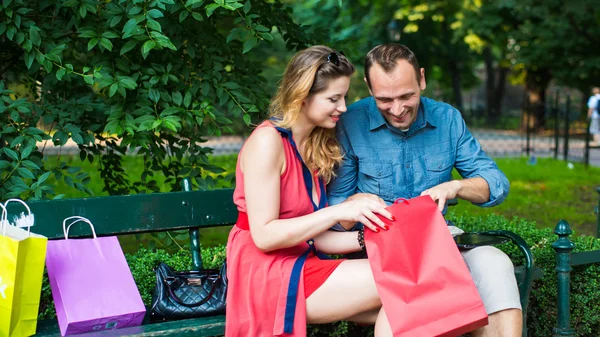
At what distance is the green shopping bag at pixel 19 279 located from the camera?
8.81 ft

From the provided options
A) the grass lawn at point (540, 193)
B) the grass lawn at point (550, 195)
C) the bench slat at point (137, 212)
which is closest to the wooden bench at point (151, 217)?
the bench slat at point (137, 212)

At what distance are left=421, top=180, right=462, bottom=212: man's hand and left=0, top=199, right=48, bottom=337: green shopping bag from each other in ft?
5.09

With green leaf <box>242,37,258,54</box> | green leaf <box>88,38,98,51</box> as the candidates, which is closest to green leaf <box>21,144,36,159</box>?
green leaf <box>88,38,98,51</box>

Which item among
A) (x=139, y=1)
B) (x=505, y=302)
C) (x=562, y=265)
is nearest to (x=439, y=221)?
(x=505, y=302)

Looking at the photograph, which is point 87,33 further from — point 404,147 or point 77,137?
point 404,147

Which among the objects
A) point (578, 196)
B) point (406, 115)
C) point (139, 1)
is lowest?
point (578, 196)

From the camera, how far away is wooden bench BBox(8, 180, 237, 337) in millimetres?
3043

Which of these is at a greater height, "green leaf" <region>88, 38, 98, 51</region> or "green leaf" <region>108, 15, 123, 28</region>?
"green leaf" <region>108, 15, 123, 28</region>

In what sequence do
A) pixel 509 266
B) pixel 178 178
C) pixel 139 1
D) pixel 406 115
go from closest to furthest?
pixel 509 266 → pixel 406 115 → pixel 139 1 → pixel 178 178

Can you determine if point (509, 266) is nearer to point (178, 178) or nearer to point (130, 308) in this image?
point (130, 308)

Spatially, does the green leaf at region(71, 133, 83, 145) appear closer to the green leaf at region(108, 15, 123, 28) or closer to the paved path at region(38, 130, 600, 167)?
the green leaf at region(108, 15, 123, 28)

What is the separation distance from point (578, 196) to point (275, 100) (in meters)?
7.68

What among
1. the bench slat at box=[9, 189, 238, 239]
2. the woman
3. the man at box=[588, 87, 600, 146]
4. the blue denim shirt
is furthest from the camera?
the man at box=[588, 87, 600, 146]

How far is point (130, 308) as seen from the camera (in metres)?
3.04
